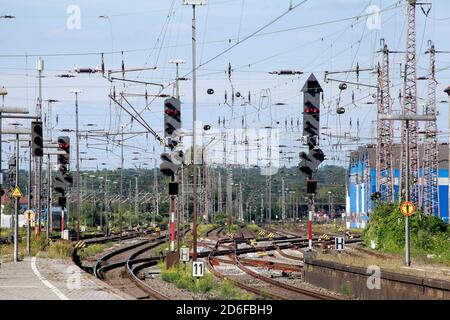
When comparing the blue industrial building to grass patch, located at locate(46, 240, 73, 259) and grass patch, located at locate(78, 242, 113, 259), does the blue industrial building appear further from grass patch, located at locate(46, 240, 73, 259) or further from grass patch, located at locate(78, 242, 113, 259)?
grass patch, located at locate(46, 240, 73, 259)

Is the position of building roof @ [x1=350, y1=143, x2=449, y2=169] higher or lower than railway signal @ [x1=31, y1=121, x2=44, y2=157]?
higher

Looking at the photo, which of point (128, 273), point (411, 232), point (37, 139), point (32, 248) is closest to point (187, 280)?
point (128, 273)


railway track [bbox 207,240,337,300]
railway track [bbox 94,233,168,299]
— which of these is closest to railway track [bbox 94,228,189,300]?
railway track [bbox 94,233,168,299]

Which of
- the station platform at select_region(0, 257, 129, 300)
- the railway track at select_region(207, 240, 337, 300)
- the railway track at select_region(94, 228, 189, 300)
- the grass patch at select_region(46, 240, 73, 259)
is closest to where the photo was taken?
the station platform at select_region(0, 257, 129, 300)

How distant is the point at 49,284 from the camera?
28.5m

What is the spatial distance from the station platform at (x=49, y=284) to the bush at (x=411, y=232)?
62.0ft

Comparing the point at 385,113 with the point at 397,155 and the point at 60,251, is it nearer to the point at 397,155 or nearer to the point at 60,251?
the point at 60,251

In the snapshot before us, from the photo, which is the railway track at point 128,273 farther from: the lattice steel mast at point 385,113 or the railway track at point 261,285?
the lattice steel mast at point 385,113

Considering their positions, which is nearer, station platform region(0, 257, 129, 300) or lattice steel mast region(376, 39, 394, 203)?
station platform region(0, 257, 129, 300)

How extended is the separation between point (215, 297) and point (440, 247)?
21.9 metres

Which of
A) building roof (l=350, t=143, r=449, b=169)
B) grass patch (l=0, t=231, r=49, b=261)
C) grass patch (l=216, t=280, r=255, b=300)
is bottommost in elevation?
grass patch (l=0, t=231, r=49, b=261)

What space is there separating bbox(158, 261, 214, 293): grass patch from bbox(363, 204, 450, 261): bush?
1340 cm

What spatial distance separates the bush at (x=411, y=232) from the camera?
156ft

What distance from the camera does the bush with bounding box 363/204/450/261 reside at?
47.5 meters
